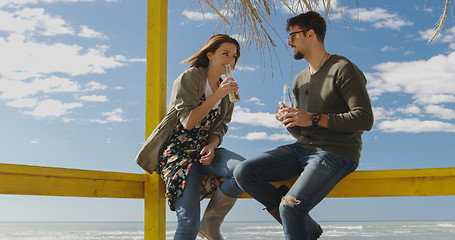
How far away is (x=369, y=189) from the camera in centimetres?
218

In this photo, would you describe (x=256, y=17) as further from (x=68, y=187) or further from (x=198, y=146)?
(x=68, y=187)

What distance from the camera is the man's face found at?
225 centimetres

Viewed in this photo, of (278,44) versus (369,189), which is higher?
(278,44)

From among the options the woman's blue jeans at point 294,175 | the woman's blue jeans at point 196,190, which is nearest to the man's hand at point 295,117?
the woman's blue jeans at point 294,175

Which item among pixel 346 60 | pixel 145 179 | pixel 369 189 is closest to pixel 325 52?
pixel 346 60

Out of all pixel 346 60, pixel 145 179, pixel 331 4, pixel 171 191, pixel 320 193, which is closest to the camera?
pixel 320 193

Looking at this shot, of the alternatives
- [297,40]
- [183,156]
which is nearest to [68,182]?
[183,156]

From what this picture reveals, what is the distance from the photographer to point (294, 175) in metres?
2.17

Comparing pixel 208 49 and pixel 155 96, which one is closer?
pixel 208 49

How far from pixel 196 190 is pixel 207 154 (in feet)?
0.66

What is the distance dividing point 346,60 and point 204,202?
1.09m

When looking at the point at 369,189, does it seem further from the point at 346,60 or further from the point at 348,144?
the point at 346,60

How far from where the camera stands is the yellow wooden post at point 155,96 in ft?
8.38

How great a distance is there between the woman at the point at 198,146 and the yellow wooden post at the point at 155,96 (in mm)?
246
